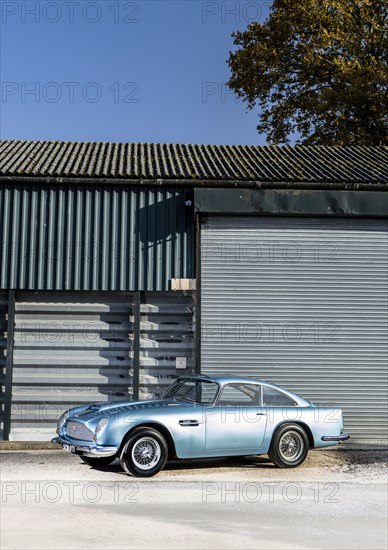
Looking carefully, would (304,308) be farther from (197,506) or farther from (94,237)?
(197,506)

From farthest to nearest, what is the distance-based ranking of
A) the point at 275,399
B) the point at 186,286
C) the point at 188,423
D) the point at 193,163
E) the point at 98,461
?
1. the point at 193,163
2. the point at 186,286
3. the point at 275,399
4. the point at 98,461
5. the point at 188,423

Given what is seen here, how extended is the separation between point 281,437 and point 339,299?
4.73 meters

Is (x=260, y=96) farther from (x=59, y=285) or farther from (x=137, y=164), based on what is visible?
(x=59, y=285)

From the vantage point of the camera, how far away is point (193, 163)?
632 inches

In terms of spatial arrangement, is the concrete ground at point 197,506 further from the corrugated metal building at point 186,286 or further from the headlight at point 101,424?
the corrugated metal building at point 186,286

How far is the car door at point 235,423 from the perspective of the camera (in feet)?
32.6

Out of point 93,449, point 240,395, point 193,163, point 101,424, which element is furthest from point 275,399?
point 193,163

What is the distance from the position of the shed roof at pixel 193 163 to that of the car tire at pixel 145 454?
20.4 ft

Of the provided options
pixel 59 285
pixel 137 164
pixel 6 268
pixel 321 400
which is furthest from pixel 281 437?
pixel 137 164

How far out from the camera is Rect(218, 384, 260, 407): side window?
10281mm

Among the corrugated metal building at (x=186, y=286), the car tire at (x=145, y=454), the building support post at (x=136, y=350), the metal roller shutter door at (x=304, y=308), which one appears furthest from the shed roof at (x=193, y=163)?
the car tire at (x=145, y=454)

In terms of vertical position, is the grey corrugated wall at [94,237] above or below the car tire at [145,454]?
above

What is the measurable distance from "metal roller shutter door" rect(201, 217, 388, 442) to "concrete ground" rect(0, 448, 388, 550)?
111 inches

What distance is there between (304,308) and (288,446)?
434cm
